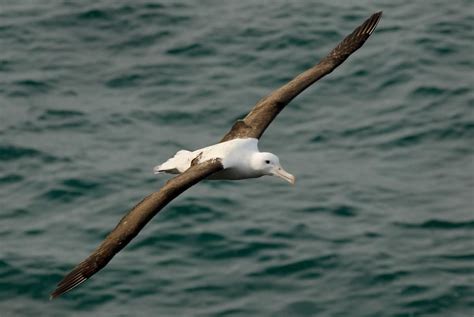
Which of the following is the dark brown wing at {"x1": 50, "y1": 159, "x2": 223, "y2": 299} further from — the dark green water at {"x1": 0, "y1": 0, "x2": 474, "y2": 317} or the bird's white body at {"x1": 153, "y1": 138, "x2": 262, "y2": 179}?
the dark green water at {"x1": 0, "y1": 0, "x2": 474, "y2": 317}

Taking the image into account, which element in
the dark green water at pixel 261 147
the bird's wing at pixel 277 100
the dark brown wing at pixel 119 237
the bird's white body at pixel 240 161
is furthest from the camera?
the dark green water at pixel 261 147

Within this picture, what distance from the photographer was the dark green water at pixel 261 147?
21.6m

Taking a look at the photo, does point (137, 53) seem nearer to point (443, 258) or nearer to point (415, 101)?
point (415, 101)

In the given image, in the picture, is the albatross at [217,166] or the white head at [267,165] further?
the white head at [267,165]

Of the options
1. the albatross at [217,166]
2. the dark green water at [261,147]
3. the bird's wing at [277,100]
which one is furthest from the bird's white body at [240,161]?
the dark green water at [261,147]

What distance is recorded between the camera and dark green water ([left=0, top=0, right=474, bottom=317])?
21562 mm

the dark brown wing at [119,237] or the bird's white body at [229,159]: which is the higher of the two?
the bird's white body at [229,159]

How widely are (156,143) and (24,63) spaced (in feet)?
14.8

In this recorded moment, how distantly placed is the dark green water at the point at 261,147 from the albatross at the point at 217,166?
13.4ft

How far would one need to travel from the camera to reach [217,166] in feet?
55.2

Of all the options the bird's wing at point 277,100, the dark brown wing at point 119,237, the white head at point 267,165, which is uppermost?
the bird's wing at point 277,100

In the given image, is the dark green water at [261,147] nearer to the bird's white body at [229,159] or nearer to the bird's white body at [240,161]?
the bird's white body at [229,159]

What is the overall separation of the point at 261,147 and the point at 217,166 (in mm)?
7463

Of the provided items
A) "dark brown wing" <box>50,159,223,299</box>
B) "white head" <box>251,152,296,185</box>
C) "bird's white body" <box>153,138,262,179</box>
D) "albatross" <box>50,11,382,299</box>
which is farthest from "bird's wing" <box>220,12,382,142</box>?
"dark brown wing" <box>50,159,223,299</box>
